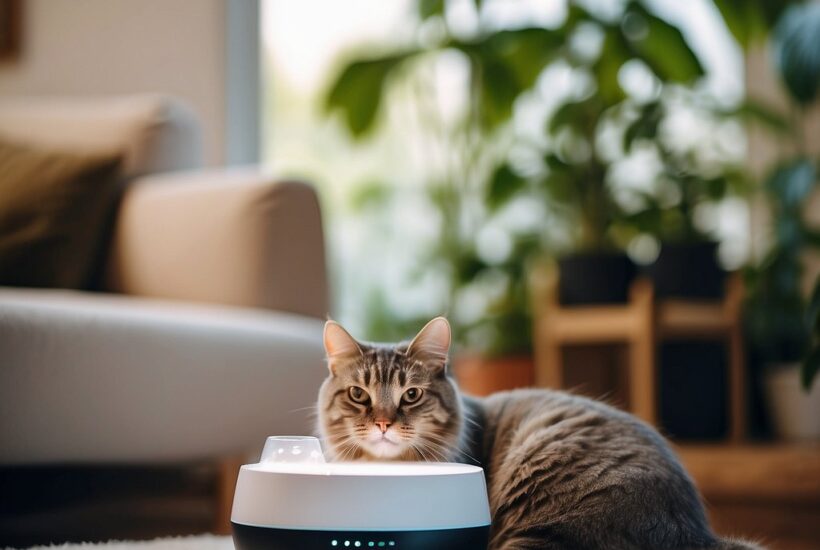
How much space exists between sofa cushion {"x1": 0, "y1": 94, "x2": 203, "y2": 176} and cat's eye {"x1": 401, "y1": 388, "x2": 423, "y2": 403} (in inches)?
45.9

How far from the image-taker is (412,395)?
50.7 inches

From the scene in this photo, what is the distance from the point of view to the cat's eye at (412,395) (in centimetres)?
128

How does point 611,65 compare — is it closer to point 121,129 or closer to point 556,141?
point 556,141

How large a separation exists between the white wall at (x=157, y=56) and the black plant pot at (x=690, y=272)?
49.1 inches

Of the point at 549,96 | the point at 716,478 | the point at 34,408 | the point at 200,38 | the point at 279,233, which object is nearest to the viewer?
the point at 34,408

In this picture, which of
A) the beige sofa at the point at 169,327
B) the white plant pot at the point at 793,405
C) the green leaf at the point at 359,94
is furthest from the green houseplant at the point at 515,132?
the beige sofa at the point at 169,327

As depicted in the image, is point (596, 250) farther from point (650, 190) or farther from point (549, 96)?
point (549, 96)

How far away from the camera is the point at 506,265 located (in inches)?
113

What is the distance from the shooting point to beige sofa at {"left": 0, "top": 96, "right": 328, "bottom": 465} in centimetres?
149

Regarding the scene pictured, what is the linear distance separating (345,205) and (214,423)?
1.63m

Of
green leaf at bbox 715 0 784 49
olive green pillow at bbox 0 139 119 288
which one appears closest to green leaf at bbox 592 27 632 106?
green leaf at bbox 715 0 784 49

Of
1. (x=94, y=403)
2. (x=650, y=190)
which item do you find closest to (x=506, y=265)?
(x=650, y=190)

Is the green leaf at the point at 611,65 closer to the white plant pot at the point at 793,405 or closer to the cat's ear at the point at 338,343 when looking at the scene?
the white plant pot at the point at 793,405

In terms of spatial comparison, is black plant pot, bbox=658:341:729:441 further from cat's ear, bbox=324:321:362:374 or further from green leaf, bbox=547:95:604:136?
cat's ear, bbox=324:321:362:374
